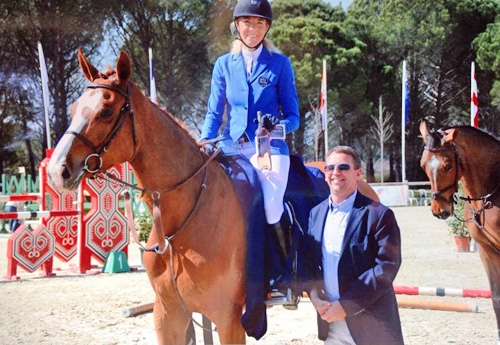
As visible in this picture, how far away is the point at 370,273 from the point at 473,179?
11.2 ft

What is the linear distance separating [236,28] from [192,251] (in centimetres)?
153

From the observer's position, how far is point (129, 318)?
6.40 metres

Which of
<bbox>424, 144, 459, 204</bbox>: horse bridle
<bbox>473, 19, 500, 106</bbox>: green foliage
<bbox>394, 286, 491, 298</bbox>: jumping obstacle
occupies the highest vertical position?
<bbox>473, 19, 500, 106</bbox>: green foliage

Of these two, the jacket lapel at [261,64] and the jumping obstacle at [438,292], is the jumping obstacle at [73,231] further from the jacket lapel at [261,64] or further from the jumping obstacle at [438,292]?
the jacket lapel at [261,64]

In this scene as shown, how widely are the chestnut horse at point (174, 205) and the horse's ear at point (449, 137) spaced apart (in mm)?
3307

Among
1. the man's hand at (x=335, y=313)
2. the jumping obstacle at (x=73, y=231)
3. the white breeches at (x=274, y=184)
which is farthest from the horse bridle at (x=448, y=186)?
the jumping obstacle at (x=73, y=231)

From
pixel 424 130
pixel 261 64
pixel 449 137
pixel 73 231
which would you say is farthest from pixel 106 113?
pixel 73 231

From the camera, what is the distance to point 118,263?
390 inches

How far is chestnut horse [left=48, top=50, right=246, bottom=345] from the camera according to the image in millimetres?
2877

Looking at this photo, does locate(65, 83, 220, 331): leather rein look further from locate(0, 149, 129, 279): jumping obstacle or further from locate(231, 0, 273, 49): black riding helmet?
locate(0, 149, 129, 279): jumping obstacle

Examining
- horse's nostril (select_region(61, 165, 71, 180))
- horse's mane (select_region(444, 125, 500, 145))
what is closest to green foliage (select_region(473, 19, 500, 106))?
horse's mane (select_region(444, 125, 500, 145))

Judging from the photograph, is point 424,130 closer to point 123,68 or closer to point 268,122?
point 268,122

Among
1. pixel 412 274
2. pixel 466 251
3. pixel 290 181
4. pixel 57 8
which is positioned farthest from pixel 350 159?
pixel 57 8

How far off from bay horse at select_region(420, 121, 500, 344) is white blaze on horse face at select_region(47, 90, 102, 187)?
3.95m
